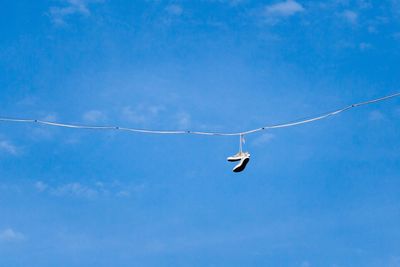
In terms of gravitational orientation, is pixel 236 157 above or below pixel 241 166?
above

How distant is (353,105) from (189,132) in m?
4.90

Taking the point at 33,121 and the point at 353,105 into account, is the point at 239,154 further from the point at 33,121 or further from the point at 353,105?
the point at 33,121

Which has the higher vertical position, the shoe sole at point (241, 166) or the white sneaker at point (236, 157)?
the white sneaker at point (236, 157)

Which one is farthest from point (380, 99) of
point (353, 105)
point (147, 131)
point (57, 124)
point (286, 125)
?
point (57, 124)

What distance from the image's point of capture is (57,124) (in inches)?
1015

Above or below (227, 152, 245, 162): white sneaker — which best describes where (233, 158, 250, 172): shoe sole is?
below

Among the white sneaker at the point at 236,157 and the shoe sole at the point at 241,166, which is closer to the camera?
the shoe sole at the point at 241,166

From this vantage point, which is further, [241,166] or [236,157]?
[236,157]

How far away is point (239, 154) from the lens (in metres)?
28.3

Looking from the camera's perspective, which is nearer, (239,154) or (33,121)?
(33,121)

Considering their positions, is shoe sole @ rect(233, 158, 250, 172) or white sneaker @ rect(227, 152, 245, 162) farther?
white sneaker @ rect(227, 152, 245, 162)

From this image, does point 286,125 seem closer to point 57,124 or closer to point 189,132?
point 189,132

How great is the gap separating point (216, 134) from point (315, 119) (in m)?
2.99

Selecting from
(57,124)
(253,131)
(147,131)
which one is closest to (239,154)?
(253,131)
